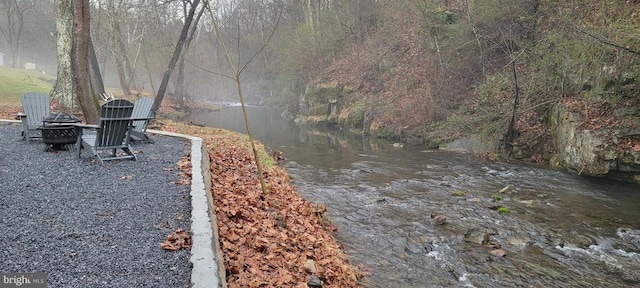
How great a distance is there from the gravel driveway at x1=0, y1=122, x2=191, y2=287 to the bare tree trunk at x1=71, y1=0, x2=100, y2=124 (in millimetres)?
2709

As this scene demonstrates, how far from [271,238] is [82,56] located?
24.0 feet

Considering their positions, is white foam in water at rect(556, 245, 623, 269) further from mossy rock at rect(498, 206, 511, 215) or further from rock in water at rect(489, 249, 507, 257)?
mossy rock at rect(498, 206, 511, 215)

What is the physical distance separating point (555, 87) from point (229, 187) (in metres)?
10.6

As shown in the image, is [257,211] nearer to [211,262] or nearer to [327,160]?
[211,262]

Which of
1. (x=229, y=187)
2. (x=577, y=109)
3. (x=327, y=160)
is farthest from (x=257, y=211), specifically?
(x=577, y=109)

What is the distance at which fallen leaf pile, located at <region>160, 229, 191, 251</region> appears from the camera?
354 cm

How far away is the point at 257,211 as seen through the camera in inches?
216

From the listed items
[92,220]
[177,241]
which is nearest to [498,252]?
[177,241]

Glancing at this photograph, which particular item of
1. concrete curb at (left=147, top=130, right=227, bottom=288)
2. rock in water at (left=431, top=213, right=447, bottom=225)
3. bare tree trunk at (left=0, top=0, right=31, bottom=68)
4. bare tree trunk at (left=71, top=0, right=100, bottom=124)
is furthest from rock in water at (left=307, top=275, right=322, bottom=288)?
bare tree trunk at (left=0, top=0, right=31, bottom=68)

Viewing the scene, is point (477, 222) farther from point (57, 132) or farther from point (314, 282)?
point (57, 132)

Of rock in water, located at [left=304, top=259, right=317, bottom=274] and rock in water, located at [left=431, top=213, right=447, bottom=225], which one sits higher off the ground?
rock in water, located at [left=304, top=259, right=317, bottom=274]

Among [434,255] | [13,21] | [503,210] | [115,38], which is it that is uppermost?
[13,21]

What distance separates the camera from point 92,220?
4117 mm

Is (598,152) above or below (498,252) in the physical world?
above
